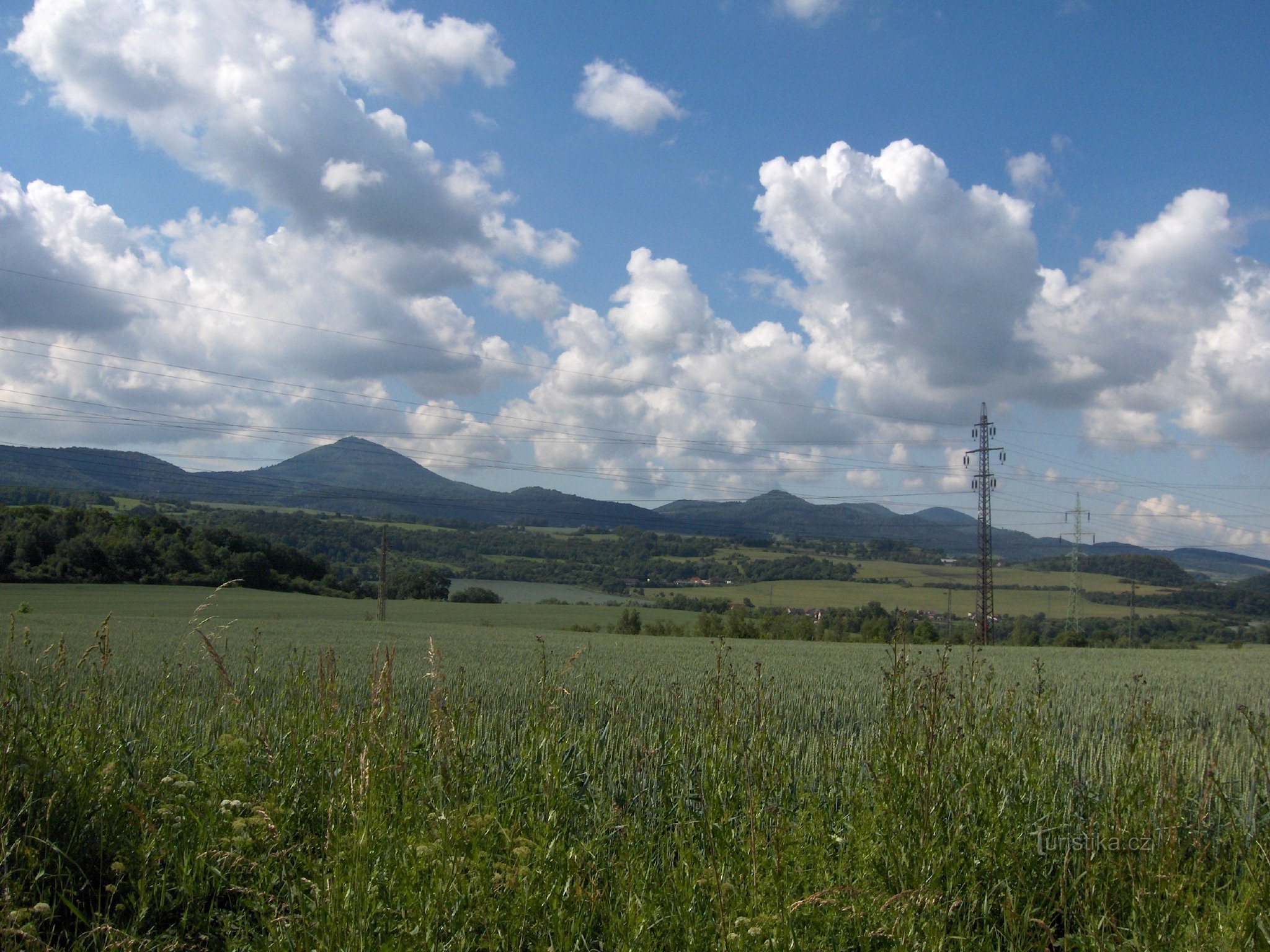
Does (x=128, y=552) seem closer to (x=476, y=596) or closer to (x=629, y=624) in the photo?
(x=476, y=596)

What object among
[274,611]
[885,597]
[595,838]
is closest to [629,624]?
[274,611]

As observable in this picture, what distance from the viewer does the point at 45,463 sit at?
126500mm

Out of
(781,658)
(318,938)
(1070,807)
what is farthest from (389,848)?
(781,658)

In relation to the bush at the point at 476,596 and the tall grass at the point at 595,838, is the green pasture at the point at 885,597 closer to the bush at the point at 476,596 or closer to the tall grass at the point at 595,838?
the bush at the point at 476,596

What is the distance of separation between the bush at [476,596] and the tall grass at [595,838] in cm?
7633

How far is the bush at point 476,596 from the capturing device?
81500 millimetres

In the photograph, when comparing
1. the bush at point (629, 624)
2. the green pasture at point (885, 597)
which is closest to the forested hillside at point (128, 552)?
the bush at point (629, 624)

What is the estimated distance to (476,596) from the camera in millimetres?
82188

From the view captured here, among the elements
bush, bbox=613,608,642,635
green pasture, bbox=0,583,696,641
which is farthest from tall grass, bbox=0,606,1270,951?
bush, bbox=613,608,642,635

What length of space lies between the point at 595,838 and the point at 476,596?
79751 mm

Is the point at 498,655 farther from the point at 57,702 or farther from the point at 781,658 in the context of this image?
the point at 57,702

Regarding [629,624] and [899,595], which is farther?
[899,595]

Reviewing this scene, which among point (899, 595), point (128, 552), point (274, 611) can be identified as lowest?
point (899, 595)

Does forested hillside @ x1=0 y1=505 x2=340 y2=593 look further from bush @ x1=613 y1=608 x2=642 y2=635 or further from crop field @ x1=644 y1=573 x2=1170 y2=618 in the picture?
crop field @ x1=644 y1=573 x2=1170 y2=618
